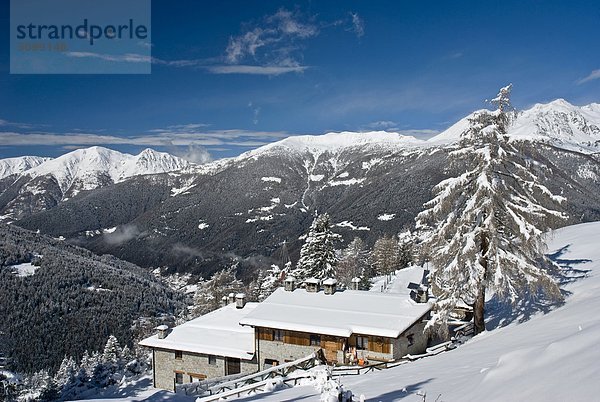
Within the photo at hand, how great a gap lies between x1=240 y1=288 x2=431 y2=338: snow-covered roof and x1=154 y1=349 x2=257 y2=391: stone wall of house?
3.07 meters

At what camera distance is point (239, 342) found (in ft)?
86.5

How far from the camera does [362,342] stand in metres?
22.9

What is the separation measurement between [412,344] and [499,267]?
327 inches

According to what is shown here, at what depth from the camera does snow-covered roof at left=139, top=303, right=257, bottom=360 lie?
25484 millimetres

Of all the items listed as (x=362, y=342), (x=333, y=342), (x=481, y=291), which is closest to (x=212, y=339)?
(x=333, y=342)

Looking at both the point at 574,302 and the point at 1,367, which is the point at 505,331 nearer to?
the point at 574,302

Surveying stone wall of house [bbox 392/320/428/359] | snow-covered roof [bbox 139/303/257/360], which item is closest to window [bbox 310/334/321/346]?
snow-covered roof [bbox 139/303/257/360]

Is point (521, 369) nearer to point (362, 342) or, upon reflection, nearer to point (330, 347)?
point (362, 342)

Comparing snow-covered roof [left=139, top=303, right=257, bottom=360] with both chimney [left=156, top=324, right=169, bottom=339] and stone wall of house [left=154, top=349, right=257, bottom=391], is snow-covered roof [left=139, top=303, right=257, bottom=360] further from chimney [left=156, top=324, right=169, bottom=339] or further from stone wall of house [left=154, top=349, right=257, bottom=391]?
stone wall of house [left=154, top=349, right=257, bottom=391]

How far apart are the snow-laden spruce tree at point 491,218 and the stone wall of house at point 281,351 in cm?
814

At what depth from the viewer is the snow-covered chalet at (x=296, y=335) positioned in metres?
22.5

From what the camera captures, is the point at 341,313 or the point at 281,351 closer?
the point at 341,313

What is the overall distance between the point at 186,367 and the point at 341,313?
10.0 m

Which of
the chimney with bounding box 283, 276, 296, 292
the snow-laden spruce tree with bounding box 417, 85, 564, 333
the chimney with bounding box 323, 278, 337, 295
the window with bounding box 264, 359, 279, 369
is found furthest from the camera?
the chimney with bounding box 283, 276, 296, 292
